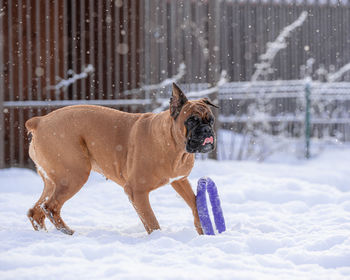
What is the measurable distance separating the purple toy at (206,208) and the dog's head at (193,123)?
481 millimetres

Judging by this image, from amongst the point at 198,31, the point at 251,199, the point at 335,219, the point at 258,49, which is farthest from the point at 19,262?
the point at 258,49

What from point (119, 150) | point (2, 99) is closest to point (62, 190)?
point (119, 150)

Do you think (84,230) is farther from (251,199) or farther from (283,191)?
(283,191)

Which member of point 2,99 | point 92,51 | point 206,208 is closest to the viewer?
point 206,208

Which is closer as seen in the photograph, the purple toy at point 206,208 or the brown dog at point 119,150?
the brown dog at point 119,150

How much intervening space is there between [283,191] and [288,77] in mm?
4329

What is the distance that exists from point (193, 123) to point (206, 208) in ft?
2.37

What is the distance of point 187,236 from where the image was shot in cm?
332

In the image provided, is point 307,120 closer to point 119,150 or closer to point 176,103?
point 119,150

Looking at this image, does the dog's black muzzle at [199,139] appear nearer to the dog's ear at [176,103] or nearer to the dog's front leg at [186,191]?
the dog's ear at [176,103]

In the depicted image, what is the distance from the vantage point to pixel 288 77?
9.33 metres

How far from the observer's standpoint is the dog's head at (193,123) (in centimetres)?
309

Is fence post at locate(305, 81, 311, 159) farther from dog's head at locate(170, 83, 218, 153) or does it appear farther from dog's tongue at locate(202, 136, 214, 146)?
dog's tongue at locate(202, 136, 214, 146)

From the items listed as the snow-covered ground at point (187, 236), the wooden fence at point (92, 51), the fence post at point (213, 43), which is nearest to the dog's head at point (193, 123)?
the snow-covered ground at point (187, 236)
